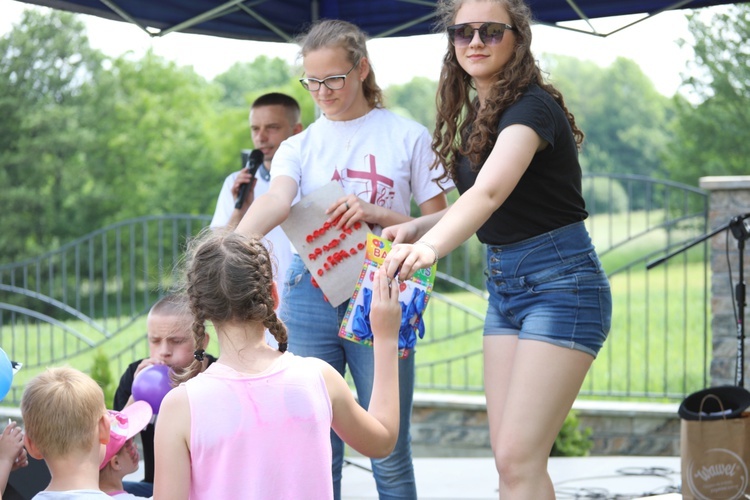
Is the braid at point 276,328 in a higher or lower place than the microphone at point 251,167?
lower

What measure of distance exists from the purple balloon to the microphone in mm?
1086

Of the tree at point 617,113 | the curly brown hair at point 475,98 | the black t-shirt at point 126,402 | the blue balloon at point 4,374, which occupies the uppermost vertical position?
the tree at point 617,113

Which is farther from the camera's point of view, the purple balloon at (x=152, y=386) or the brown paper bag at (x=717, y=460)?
the brown paper bag at (x=717, y=460)

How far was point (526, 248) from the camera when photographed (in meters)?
2.23

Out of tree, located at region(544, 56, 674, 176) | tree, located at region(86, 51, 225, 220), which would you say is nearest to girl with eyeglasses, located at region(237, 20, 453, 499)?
tree, located at region(86, 51, 225, 220)

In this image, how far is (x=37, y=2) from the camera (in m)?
3.36

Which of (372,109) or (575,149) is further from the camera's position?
(372,109)

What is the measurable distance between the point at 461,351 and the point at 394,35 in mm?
10051

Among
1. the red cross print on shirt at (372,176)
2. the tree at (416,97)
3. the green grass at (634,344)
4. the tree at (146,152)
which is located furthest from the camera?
the tree at (416,97)

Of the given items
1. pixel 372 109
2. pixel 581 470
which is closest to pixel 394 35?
pixel 372 109

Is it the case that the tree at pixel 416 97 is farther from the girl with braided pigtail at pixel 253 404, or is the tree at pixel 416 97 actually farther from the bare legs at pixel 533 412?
the girl with braided pigtail at pixel 253 404

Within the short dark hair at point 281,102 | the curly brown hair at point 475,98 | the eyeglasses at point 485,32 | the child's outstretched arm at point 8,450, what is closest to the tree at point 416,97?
the short dark hair at point 281,102

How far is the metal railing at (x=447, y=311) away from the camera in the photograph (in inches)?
295

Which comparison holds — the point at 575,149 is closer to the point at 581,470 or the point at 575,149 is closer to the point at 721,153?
the point at 581,470
